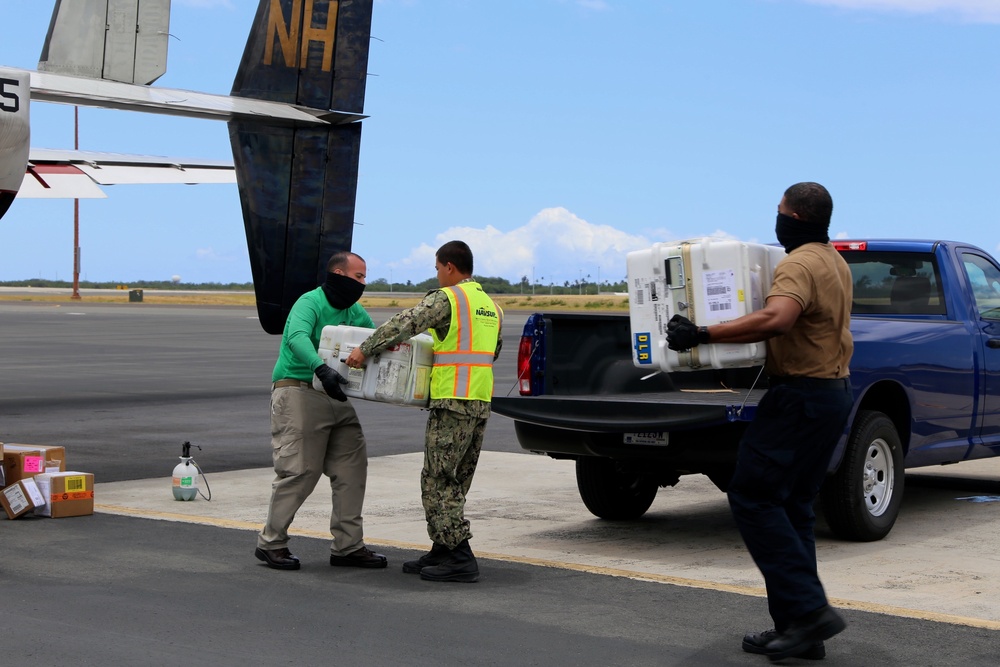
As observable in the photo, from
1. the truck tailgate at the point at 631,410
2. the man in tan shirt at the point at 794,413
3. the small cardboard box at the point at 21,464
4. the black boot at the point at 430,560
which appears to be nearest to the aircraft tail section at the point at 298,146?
the small cardboard box at the point at 21,464

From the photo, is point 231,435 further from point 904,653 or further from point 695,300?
point 904,653

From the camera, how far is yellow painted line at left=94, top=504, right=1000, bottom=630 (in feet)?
19.5

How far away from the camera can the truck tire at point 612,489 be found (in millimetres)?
8664

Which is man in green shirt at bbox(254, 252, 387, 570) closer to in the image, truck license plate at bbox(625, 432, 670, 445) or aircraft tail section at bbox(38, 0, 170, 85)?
truck license plate at bbox(625, 432, 670, 445)

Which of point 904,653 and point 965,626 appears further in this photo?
point 965,626

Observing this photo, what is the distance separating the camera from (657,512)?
9352 mm

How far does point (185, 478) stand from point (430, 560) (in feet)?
10.6

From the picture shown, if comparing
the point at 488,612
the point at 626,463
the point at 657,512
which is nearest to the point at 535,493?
the point at 657,512

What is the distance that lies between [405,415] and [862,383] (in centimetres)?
941

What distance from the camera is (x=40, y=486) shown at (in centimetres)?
870

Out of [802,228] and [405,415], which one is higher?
[802,228]

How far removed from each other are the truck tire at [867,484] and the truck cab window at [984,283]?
165cm

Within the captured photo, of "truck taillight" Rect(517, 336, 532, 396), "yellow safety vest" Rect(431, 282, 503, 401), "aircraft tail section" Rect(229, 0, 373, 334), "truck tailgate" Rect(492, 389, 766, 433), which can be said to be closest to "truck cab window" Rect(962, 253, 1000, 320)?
"truck tailgate" Rect(492, 389, 766, 433)

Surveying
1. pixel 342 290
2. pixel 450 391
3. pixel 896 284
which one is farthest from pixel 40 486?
pixel 896 284
